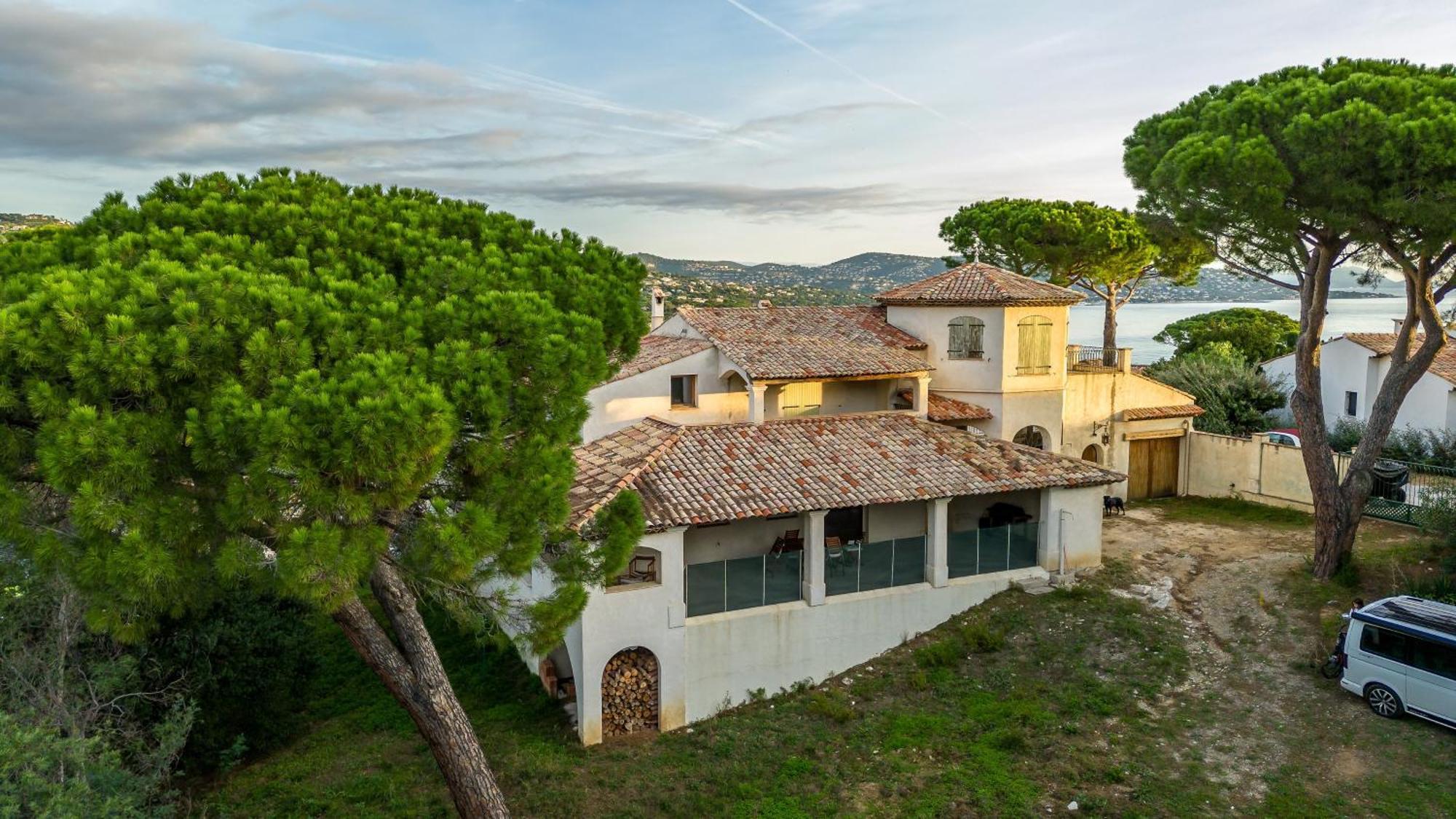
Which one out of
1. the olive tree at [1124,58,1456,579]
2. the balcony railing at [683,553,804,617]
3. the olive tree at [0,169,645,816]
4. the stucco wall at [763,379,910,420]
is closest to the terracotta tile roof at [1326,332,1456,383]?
the olive tree at [1124,58,1456,579]

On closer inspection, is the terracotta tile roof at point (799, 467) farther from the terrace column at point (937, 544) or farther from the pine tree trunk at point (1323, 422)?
the pine tree trunk at point (1323, 422)

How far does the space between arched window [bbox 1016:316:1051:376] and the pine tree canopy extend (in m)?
16.5

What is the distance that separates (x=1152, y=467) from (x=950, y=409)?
29.3 feet

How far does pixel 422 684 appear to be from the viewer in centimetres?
1148

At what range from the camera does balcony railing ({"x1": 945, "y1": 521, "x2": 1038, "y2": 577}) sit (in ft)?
63.8

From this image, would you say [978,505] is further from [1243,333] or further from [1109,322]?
[1243,333]

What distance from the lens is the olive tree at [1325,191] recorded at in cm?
1608

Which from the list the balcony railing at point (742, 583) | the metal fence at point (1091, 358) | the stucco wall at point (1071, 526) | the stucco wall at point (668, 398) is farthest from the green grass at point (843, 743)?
the metal fence at point (1091, 358)

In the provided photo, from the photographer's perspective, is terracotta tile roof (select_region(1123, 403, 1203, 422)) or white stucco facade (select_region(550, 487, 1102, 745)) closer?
white stucco facade (select_region(550, 487, 1102, 745))

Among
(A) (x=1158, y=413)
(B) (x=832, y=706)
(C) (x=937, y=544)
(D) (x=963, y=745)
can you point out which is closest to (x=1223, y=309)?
(A) (x=1158, y=413)

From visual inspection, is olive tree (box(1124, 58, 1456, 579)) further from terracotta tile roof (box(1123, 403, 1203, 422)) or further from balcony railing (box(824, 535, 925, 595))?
balcony railing (box(824, 535, 925, 595))

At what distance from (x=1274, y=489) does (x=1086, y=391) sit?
5.92 meters

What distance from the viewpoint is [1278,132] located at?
17.5 metres

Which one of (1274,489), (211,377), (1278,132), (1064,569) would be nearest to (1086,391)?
(1274,489)
